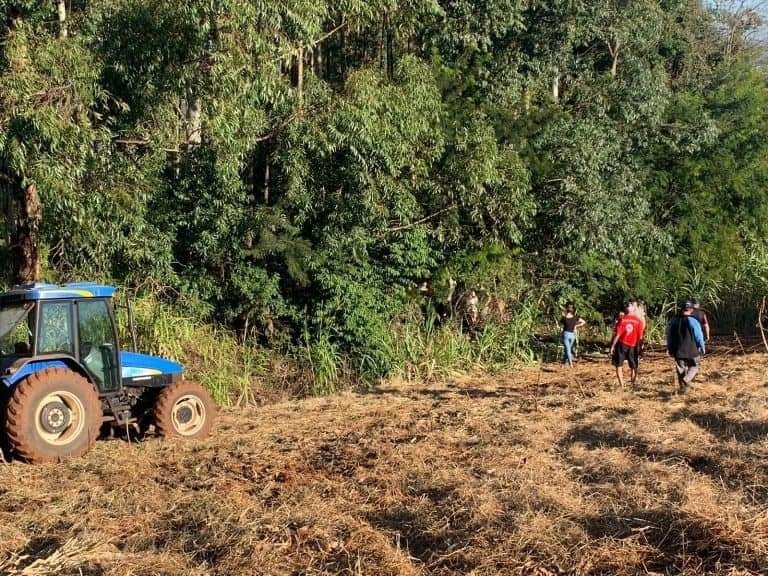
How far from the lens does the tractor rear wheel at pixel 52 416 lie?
7.75 meters

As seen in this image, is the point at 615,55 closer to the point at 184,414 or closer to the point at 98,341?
the point at 184,414

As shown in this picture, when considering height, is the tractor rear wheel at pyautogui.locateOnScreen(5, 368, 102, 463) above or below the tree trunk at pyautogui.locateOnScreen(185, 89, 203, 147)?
below

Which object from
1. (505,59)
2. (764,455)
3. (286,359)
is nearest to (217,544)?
(764,455)

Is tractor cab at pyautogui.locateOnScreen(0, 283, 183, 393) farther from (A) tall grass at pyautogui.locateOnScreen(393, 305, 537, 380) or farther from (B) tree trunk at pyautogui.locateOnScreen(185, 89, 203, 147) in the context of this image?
(A) tall grass at pyautogui.locateOnScreen(393, 305, 537, 380)

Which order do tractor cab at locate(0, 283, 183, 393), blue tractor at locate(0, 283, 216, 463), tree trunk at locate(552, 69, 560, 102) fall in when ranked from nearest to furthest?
blue tractor at locate(0, 283, 216, 463), tractor cab at locate(0, 283, 183, 393), tree trunk at locate(552, 69, 560, 102)

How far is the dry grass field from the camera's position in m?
5.02

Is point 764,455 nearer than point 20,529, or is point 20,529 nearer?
point 20,529

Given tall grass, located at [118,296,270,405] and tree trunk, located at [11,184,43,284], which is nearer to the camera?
tree trunk, located at [11,184,43,284]

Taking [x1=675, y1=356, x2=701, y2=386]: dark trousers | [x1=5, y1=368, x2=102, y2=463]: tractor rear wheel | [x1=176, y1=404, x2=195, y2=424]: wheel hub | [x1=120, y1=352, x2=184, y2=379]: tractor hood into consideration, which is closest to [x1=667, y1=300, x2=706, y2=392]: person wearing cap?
[x1=675, y1=356, x2=701, y2=386]: dark trousers

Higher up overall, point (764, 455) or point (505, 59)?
point (505, 59)

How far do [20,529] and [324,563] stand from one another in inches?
93.8

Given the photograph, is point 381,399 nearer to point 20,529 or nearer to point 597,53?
point 20,529

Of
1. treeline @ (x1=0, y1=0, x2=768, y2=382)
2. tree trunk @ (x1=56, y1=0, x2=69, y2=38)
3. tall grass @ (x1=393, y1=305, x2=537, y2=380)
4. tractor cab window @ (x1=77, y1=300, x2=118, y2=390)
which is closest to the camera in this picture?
tractor cab window @ (x1=77, y1=300, x2=118, y2=390)

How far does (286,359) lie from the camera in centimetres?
1551
